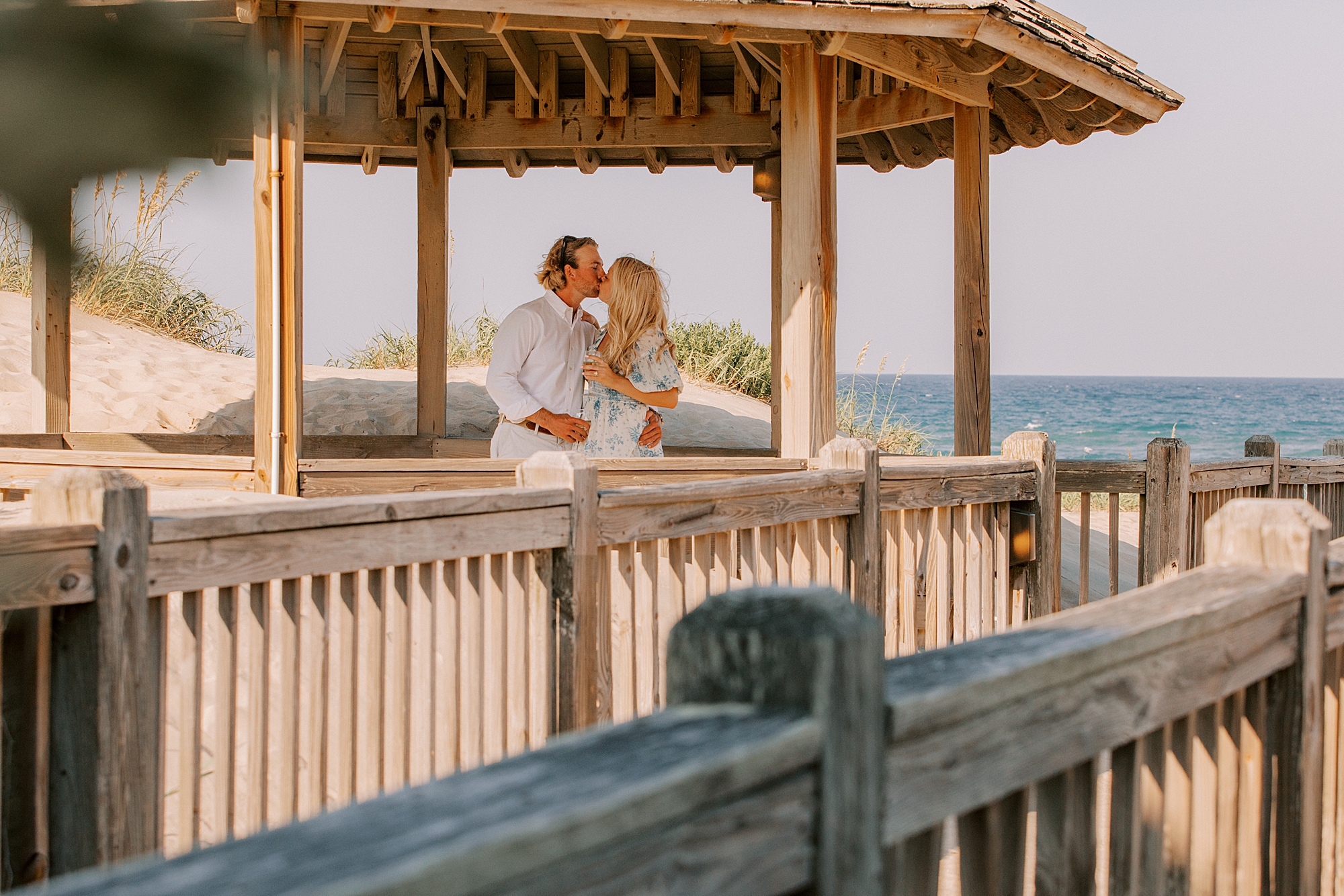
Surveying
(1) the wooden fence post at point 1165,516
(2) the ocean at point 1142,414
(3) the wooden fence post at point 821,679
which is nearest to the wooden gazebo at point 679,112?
(3) the wooden fence post at point 821,679

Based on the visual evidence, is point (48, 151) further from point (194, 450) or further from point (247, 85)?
point (194, 450)

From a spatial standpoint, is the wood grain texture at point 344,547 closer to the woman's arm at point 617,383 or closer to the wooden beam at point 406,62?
the woman's arm at point 617,383

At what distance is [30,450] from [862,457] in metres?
3.65

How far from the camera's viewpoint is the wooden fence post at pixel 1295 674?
174 centimetres

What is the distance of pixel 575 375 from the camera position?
16.9 ft

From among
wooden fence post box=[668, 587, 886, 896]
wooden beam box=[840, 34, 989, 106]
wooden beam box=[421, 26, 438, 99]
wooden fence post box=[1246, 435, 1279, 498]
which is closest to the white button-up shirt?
wooden beam box=[840, 34, 989, 106]

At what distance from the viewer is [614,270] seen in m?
4.69

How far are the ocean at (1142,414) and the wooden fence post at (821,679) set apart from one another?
124 feet

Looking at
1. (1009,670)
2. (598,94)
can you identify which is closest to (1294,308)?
(598,94)

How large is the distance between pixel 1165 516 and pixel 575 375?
2.99 meters

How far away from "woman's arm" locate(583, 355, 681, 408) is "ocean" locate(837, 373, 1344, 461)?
3383 centimetres

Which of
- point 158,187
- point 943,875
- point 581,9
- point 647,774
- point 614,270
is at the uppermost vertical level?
point 581,9

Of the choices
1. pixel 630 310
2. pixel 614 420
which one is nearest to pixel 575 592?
pixel 630 310

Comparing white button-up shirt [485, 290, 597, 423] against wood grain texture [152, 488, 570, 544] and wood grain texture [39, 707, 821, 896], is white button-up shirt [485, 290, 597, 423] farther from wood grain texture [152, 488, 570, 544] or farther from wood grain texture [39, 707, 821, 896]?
wood grain texture [39, 707, 821, 896]
